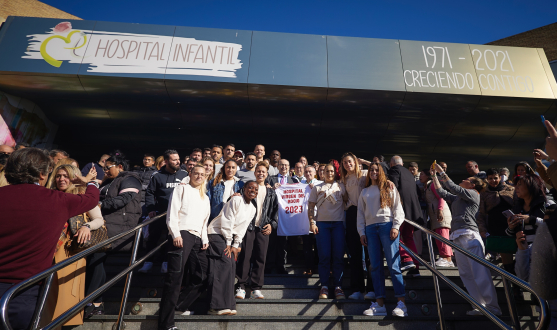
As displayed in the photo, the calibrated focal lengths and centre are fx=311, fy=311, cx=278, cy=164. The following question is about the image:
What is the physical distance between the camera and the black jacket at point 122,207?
4.12 meters

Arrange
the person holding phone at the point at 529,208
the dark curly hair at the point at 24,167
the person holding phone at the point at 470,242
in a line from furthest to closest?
the person holding phone at the point at 470,242
the person holding phone at the point at 529,208
the dark curly hair at the point at 24,167

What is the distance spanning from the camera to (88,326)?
3420mm

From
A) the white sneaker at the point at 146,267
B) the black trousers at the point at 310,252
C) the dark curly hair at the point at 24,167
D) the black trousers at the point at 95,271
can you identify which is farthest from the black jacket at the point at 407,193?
the dark curly hair at the point at 24,167

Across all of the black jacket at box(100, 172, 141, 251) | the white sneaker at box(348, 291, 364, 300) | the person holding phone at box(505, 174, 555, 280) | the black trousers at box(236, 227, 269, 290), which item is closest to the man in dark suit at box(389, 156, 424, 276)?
the white sneaker at box(348, 291, 364, 300)

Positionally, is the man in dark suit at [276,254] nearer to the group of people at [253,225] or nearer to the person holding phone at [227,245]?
the group of people at [253,225]

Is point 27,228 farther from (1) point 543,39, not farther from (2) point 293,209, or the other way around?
(1) point 543,39

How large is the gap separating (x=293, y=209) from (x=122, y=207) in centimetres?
263

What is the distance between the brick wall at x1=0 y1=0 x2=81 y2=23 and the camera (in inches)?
614

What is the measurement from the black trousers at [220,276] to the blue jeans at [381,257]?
1750 mm

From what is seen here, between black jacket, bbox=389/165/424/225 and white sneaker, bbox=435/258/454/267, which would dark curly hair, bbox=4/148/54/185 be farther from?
white sneaker, bbox=435/258/454/267

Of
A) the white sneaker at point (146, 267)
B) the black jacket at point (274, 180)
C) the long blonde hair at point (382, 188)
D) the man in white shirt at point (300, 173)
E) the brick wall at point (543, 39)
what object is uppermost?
the brick wall at point (543, 39)

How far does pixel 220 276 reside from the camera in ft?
A: 12.3

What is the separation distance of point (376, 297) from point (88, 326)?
3.29 meters

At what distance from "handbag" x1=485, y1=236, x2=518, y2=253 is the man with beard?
4487 mm
